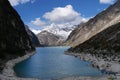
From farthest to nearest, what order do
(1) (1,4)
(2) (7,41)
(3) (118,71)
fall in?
(1) (1,4) → (2) (7,41) → (3) (118,71)

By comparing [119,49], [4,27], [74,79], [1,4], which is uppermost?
[1,4]

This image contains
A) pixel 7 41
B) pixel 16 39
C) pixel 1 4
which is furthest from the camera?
pixel 16 39

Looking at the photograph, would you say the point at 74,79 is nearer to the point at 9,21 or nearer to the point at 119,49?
the point at 119,49

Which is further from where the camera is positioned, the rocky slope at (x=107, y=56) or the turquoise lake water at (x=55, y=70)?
the rocky slope at (x=107, y=56)

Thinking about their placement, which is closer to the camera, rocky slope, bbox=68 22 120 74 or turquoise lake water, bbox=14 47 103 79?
turquoise lake water, bbox=14 47 103 79

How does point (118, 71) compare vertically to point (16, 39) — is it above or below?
below

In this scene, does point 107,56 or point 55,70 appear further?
point 107,56

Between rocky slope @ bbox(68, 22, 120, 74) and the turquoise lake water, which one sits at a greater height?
rocky slope @ bbox(68, 22, 120, 74)

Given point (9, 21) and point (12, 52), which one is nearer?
point (12, 52)

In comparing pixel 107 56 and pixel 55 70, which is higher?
pixel 107 56

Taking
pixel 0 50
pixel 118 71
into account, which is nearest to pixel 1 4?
pixel 0 50

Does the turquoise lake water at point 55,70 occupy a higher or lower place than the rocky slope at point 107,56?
lower
